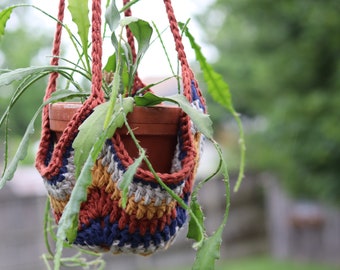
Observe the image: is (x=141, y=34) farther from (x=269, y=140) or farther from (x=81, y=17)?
(x=269, y=140)

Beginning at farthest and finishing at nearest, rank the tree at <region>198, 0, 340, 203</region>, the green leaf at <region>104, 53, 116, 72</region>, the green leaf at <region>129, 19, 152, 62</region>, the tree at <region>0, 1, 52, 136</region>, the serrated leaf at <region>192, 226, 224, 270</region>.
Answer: the tree at <region>0, 1, 52, 136</region> < the tree at <region>198, 0, 340, 203</region> < the green leaf at <region>104, 53, 116, 72</region> < the green leaf at <region>129, 19, 152, 62</region> < the serrated leaf at <region>192, 226, 224, 270</region>

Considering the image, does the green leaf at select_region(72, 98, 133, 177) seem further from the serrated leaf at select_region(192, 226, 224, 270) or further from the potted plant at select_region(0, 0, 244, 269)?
the serrated leaf at select_region(192, 226, 224, 270)

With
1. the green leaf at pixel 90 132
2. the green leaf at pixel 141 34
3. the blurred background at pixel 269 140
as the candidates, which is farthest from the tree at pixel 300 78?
the green leaf at pixel 90 132

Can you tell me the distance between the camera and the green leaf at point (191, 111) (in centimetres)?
70

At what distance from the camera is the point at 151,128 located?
746mm

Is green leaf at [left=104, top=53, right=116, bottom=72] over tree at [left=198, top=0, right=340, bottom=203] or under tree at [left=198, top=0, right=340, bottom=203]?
over

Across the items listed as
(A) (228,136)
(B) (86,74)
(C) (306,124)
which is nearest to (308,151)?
(C) (306,124)

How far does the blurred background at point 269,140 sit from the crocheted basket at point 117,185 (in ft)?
5.12

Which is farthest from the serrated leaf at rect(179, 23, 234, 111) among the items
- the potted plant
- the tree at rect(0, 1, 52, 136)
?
the tree at rect(0, 1, 52, 136)

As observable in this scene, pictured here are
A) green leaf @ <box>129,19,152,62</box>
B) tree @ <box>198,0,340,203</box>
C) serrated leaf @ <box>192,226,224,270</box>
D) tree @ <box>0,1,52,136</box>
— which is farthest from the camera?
tree @ <box>0,1,52,136</box>

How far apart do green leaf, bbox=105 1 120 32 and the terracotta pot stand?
0.11 m

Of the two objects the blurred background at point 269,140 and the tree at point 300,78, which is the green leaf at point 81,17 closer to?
the blurred background at point 269,140

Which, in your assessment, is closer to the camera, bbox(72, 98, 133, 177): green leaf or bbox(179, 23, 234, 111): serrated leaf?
bbox(72, 98, 133, 177): green leaf

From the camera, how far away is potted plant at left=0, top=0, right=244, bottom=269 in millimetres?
688
